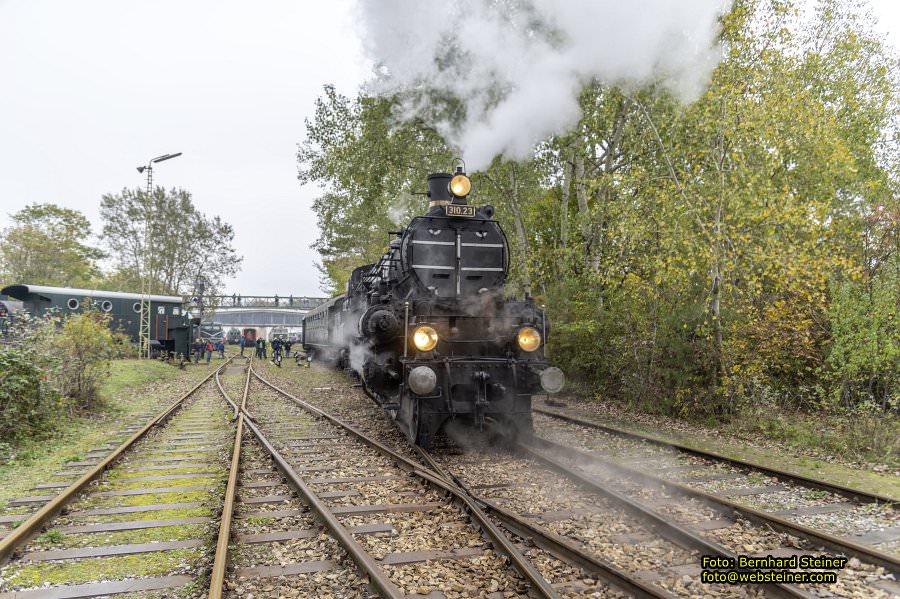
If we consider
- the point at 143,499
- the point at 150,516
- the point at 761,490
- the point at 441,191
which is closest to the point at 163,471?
the point at 143,499

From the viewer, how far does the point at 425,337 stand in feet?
22.5

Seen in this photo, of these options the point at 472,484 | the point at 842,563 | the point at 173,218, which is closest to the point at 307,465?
the point at 472,484

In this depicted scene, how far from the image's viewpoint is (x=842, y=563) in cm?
370

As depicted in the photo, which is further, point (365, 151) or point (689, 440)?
point (365, 151)

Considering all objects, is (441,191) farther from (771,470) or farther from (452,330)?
(771,470)

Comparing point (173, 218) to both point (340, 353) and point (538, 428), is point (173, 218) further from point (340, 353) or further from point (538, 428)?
point (538, 428)

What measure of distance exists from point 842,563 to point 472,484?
3.17 metres

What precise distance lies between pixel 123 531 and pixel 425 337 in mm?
3684

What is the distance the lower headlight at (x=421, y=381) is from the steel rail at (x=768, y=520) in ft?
7.14

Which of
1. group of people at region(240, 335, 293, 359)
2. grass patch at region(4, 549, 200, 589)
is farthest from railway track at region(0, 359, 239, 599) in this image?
group of people at region(240, 335, 293, 359)

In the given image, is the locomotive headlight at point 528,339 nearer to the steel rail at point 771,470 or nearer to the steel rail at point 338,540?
the steel rail at point 771,470

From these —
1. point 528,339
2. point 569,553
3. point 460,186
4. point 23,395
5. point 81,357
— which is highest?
point 460,186

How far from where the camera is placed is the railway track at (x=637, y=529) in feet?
11.7

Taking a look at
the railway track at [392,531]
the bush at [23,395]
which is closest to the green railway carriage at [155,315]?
the bush at [23,395]
